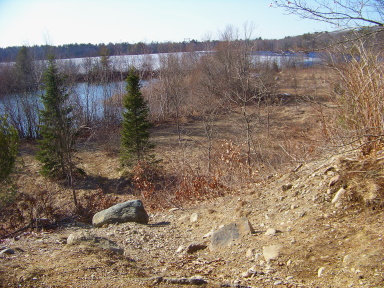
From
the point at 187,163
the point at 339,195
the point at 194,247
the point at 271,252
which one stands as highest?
the point at 339,195

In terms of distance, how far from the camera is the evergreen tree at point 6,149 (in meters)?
7.54

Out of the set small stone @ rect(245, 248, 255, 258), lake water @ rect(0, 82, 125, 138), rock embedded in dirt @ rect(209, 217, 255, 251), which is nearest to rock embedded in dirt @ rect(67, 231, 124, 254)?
rock embedded in dirt @ rect(209, 217, 255, 251)

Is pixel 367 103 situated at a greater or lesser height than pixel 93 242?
greater

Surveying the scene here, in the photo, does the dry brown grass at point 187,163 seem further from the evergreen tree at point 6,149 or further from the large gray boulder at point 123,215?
the large gray boulder at point 123,215

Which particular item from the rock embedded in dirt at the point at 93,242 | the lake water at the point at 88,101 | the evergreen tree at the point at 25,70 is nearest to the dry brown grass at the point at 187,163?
the lake water at the point at 88,101

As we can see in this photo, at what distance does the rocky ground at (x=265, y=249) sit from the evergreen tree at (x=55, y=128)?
7531 mm

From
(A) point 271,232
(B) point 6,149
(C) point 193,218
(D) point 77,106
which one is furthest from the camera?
(D) point 77,106

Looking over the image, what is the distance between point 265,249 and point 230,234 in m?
0.82

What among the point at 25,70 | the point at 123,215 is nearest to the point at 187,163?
the point at 123,215

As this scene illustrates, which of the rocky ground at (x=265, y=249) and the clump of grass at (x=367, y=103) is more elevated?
the clump of grass at (x=367, y=103)

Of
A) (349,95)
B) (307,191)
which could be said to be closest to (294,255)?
(307,191)

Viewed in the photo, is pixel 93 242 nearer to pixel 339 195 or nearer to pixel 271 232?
pixel 271 232

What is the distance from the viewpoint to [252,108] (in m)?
27.8

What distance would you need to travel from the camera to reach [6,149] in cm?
762
